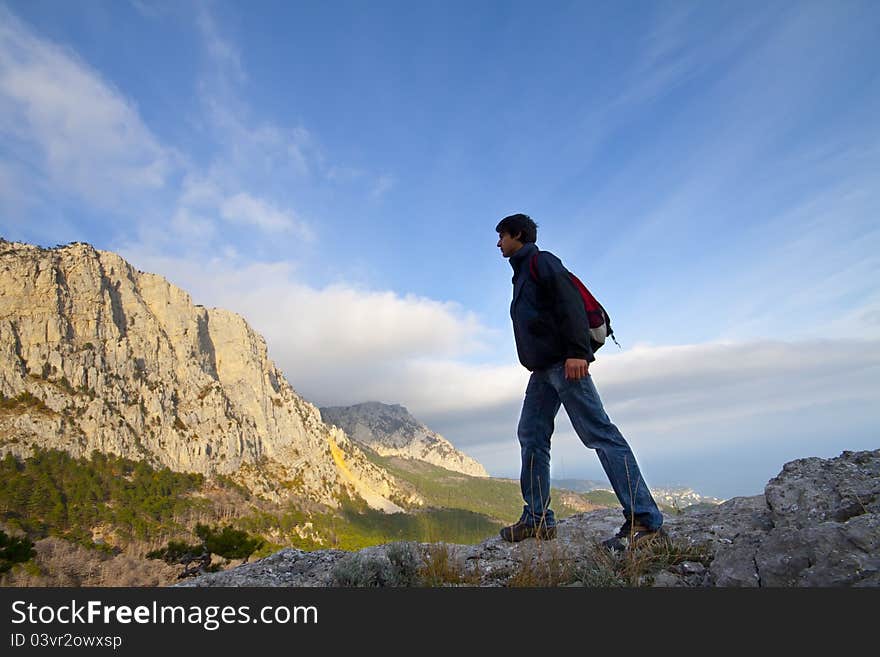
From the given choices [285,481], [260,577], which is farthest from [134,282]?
[260,577]

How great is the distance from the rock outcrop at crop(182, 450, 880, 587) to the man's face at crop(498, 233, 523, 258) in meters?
2.48

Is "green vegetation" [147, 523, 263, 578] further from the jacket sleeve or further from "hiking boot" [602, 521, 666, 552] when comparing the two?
the jacket sleeve

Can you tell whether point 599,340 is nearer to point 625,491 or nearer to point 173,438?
point 625,491

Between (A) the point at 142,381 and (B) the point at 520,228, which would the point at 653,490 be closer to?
(B) the point at 520,228

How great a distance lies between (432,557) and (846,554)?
2444 mm

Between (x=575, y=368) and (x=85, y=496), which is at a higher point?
(x=575, y=368)

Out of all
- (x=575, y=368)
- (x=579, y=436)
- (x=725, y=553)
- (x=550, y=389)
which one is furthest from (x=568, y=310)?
(x=725, y=553)

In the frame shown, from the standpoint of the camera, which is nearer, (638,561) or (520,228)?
(638,561)

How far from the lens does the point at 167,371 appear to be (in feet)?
357

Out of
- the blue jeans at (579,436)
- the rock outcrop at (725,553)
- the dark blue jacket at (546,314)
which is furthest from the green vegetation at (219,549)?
the dark blue jacket at (546,314)

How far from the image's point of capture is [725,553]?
270cm

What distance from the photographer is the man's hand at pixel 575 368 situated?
359 centimetres

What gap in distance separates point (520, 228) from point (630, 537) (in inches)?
106

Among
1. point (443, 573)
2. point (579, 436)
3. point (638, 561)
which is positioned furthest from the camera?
point (579, 436)
